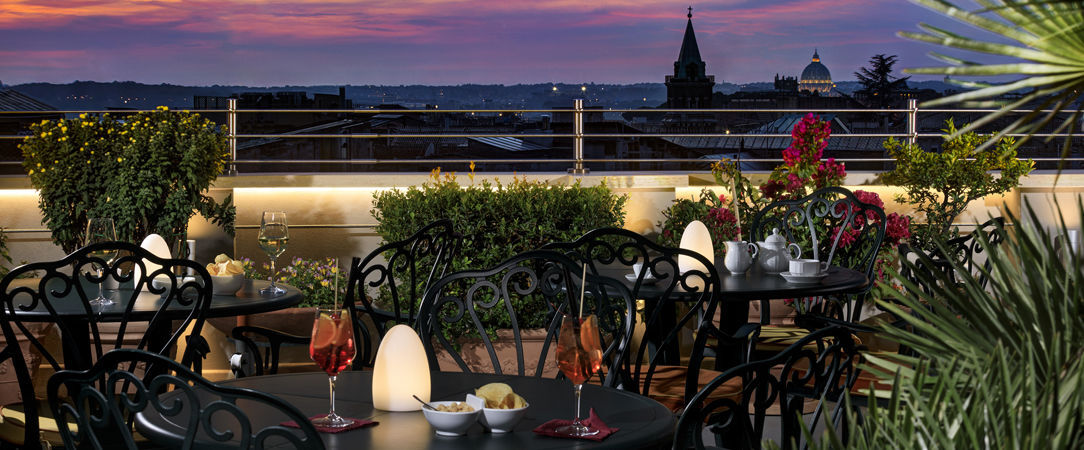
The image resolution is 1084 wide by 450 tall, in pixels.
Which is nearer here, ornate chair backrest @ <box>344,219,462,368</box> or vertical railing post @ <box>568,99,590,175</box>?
ornate chair backrest @ <box>344,219,462,368</box>

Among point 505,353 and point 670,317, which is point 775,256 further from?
point 505,353

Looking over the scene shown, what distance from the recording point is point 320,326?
73.5 inches

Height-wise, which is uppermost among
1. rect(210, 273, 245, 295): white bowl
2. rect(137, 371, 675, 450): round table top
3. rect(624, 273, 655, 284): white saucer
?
rect(624, 273, 655, 284): white saucer

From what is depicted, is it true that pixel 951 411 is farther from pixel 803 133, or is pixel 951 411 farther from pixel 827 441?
pixel 803 133

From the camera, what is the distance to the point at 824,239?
237 inches

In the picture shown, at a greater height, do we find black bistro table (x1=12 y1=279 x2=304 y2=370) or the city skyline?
the city skyline

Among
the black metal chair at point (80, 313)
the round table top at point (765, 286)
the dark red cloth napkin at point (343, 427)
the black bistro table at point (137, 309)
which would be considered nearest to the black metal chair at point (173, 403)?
the dark red cloth napkin at point (343, 427)

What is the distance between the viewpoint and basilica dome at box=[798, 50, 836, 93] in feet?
44.8

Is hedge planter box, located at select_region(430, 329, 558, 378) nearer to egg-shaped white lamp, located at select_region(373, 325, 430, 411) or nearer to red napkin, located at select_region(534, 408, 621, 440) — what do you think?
egg-shaped white lamp, located at select_region(373, 325, 430, 411)

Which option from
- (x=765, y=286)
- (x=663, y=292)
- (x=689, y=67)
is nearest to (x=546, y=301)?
(x=663, y=292)

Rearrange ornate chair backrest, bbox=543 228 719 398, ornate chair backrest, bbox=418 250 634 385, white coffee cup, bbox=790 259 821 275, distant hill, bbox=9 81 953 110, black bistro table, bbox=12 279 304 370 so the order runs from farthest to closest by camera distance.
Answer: distant hill, bbox=9 81 953 110 < white coffee cup, bbox=790 259 821 275 < black bistro table, bbox=12 279 304 370 < ornate chair backrest, bbox=543 228 719 398 < ornate chair backrest, bbox=418 250 634 385

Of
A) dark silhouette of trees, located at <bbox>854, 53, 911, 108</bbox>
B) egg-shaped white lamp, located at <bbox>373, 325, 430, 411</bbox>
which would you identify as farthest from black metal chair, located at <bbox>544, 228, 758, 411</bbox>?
dark silhouette of trees, located at <bbox>854, 53, 911, 108</bbox>

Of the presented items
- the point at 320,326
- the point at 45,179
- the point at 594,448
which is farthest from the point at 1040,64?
the point at 45,179

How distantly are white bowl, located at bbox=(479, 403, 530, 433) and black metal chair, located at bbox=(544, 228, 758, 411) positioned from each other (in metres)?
0.93
